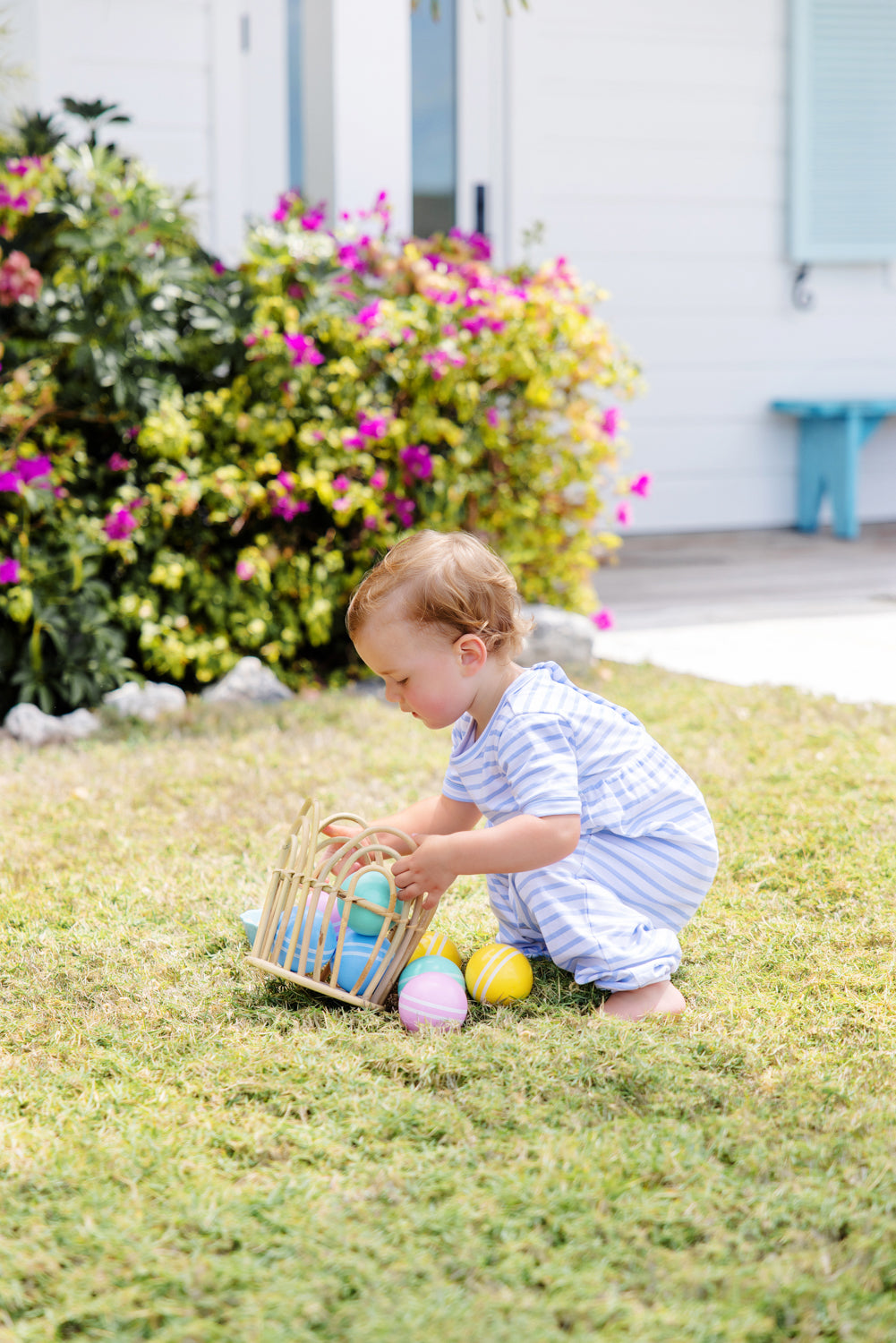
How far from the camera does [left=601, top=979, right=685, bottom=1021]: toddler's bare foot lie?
71.7 inches

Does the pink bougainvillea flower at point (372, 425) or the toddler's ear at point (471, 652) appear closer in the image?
the toddler's ear at point (471, 652)

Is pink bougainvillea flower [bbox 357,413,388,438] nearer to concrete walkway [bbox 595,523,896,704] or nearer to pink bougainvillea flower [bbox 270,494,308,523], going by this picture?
pink bougainvillea flower [bbox 270,494,308,523]

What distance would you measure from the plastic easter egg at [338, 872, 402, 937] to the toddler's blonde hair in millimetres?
367

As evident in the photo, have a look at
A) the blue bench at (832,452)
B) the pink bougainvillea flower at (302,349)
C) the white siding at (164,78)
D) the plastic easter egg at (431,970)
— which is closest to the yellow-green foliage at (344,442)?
the pink bougainvillea flower at (302,349)

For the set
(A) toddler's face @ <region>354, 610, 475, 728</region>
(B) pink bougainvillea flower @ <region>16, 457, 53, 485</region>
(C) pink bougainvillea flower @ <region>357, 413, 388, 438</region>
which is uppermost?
(C) pink bougainvillea flower @ <region>357, 413, 388, 438</region>

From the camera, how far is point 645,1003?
183cm

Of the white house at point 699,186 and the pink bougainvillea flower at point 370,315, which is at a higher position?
the white house at point 699,186

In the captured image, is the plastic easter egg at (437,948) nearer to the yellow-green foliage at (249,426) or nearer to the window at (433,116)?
the yellow-green foliage at (249,426)

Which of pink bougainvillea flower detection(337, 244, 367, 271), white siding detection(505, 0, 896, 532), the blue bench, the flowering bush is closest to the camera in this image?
the flowering bush

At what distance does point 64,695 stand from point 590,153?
15.7ft

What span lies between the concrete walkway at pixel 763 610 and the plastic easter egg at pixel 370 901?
2209mm

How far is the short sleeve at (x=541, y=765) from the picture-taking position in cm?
179

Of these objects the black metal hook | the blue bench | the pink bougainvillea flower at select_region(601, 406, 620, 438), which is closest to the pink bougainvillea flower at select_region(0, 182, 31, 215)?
the pink bougainvillea flower at select_region(601, 406, 620, 438)

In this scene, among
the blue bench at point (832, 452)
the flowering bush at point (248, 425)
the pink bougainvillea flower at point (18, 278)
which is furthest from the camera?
the blue bench at point (832, 452)
